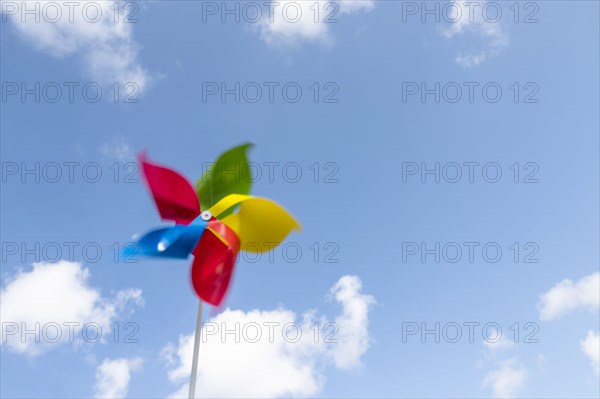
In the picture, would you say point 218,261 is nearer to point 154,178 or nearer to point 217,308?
point 217,308

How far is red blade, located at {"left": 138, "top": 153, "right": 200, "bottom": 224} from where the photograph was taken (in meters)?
6.86

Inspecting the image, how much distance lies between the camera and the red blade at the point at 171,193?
6863 mm

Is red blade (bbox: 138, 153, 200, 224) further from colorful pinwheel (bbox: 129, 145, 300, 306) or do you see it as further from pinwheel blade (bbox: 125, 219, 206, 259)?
pinwheel blade (bbox: 125, 219, 206, 259)

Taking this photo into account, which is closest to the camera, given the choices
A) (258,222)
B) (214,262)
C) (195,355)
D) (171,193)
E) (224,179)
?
(195,355)

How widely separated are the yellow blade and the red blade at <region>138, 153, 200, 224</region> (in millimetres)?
345

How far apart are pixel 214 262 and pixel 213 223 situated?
19.3 inches

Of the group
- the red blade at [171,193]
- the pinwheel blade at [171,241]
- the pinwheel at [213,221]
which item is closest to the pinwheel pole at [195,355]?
the pinwheel at [213,221]

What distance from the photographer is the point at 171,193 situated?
695cm

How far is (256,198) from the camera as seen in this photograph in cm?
679

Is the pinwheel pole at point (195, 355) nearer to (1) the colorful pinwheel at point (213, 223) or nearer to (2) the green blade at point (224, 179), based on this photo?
(1) the colorful pinwheel at point (213, 223)

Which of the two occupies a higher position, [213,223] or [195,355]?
[213,223]

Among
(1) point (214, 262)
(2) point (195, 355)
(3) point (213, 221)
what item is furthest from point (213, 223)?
(2) point (195, 355)

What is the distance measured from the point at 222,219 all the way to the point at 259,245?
22.8 inches

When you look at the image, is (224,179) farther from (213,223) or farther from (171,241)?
(171,241)
